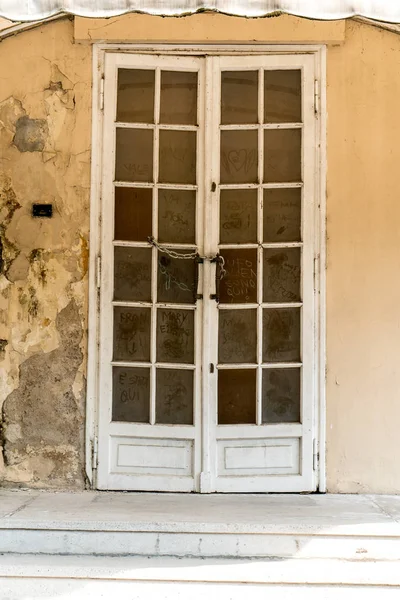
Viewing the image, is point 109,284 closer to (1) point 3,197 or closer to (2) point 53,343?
(2) point 53,343

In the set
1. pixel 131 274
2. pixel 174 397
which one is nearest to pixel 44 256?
pixel 131 274

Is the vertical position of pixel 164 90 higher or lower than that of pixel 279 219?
higher

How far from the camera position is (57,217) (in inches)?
189

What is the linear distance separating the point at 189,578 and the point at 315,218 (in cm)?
240

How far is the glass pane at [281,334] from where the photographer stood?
15.8 feet

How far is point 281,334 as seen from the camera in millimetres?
4812

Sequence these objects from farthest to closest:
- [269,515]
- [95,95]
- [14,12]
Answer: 1. [95,95]
2. [269,515]
3. [14,12]

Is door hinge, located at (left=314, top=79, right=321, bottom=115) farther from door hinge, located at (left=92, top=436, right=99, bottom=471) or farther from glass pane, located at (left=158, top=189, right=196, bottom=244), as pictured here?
door hinge, located at (left=92, top=436, right=99, bottom=471)

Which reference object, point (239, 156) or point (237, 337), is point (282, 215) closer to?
point (239, 156)

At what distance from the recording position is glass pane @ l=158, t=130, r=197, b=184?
4.82 meters

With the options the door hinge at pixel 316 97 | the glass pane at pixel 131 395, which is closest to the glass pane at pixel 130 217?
the glass pane at pixel 131 395

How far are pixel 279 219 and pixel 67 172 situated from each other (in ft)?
4.75

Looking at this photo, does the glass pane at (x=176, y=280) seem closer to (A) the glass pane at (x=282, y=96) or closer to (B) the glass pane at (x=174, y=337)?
(B) the glass pane at (x=174, y=337)

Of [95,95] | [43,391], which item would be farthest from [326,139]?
[43,391]
